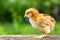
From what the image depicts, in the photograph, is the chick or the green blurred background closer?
the chick

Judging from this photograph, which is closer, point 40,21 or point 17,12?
point 40,21

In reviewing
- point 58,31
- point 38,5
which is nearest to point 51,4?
point 38,5

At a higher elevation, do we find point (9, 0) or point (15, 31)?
point (9, 0)

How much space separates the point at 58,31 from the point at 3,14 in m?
1.20

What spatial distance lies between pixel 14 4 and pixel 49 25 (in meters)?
2.33

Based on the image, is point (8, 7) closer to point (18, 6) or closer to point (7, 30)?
point (18, 6)

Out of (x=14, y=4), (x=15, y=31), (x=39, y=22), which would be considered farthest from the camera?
(x=14, y=4)

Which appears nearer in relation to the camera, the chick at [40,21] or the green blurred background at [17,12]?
the chick at [40,21]

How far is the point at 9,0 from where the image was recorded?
5184mm

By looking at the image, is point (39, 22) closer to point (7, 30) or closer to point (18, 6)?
point (7, 30)

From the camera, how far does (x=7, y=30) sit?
15.2 ft

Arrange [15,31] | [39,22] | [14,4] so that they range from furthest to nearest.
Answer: [14,4]
[15,31]
[39,22]

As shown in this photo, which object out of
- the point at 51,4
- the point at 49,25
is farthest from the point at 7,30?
the point at 49,25

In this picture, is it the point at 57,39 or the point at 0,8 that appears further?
the point at 0,8
